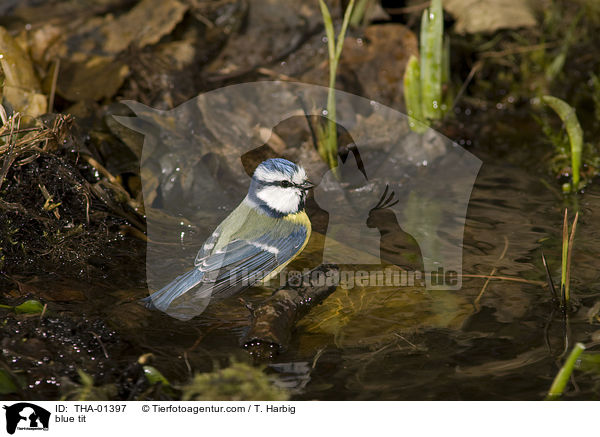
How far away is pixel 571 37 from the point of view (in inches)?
211

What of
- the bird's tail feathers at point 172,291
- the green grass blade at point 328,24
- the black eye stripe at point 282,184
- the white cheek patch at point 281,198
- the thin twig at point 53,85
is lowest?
the bird's tail feathers at point 172,291

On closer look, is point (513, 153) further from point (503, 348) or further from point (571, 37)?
point (503, 348)

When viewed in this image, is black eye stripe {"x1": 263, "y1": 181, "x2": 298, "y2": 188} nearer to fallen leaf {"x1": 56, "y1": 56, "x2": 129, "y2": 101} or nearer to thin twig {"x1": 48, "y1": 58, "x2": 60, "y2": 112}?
thin twig {"x1": 48, "y1": 58, "x2": 60, "y2": 112}

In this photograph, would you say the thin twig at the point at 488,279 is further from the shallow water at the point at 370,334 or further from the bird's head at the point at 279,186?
the bird's head at the point at 279,186

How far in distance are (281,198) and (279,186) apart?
2.4 inches

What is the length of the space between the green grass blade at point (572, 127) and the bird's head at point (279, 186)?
5.18ft

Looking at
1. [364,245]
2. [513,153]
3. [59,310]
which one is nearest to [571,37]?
[513,153]

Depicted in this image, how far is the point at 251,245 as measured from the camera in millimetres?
3014

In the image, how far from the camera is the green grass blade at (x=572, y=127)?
12.2 feet

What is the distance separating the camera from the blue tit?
287 cm

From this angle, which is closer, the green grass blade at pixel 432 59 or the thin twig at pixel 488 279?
the thin twig at pixel 488 279

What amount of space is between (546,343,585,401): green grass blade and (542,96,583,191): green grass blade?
1963 mm

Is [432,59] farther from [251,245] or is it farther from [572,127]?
[251,245]

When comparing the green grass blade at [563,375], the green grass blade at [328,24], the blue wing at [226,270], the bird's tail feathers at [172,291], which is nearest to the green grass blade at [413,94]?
the green grass blade at [328,24]
